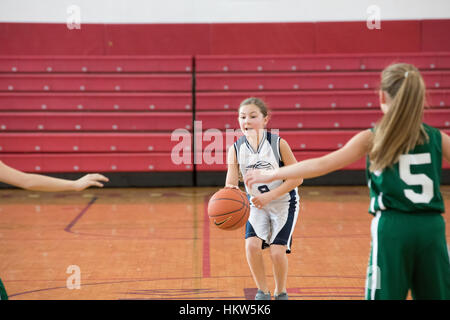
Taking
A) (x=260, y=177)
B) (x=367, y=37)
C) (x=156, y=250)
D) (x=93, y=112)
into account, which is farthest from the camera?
(x=367, y=37)

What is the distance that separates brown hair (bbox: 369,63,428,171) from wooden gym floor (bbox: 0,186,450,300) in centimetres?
159

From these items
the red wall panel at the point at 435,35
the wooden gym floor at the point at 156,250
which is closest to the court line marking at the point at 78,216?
the wooden gym floor at the point at 156,250

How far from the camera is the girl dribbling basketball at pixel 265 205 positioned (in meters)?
2.91

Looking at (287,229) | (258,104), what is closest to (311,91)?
(258,104)

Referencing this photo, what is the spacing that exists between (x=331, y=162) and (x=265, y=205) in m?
1.13

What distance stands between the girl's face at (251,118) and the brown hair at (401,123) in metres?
Answer: 1.23

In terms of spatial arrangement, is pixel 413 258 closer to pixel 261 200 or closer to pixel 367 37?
pixel 261 200

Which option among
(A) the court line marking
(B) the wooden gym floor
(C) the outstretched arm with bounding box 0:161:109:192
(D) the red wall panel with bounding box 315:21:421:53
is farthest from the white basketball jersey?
(D) the red wall panel with bounding box 315:21:421:53

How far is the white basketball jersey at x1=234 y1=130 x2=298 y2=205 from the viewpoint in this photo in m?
2.96

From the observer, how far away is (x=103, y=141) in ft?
26.6

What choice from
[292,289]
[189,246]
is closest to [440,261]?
[292,289]

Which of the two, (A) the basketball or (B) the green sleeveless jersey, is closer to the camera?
(B) the green sleeveless jersey

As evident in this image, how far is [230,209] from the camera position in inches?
110

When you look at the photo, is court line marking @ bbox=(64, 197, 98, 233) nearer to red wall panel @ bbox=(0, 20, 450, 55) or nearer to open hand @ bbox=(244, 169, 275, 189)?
red wall panel @ bbox=(0, 20, 450, 55)
